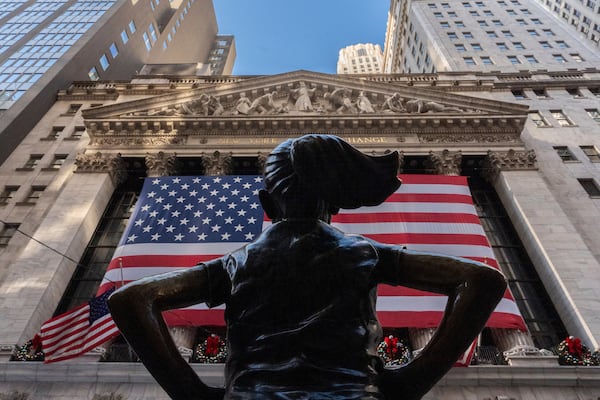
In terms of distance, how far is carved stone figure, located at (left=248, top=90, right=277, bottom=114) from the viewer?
23.4 meters

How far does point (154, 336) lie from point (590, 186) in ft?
Answer: 78.5

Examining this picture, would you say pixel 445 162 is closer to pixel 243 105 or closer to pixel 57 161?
pixel 243 105

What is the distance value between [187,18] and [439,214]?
211 ft

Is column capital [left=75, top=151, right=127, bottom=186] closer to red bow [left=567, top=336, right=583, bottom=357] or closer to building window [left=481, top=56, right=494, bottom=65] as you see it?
red bow [left=567, top=336, right=583, bottom=357]

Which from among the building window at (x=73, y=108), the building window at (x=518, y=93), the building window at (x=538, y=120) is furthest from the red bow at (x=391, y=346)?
the building window at (x=73, y=108)

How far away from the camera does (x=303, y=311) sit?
84.7 inches

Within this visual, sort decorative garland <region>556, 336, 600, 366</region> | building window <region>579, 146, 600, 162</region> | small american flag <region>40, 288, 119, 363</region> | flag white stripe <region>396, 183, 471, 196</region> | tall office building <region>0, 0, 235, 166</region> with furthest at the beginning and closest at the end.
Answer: tall office building <region>0, 0, 235, 166</region> → building window <region>579, 146, 600, 162</region> → flag white stripe <region>396, 183, 471, 196</region> → decorative garland <region>556, 336, 600, 366</region> → small american flag <region>40, 288, 119, 363</region>

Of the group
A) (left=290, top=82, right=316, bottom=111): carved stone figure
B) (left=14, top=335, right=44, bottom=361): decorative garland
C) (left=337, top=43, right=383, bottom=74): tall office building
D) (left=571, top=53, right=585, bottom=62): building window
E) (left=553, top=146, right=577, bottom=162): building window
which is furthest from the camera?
(left=337, top=43, right=383, bottom=74): tall office building

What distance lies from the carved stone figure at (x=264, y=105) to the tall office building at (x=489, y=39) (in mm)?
22799

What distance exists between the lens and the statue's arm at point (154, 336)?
2.17 m

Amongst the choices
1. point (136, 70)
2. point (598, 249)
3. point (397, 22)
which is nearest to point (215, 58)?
point (397, 22)

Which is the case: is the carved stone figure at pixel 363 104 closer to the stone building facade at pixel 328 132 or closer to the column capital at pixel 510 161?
the stone building facade at pixel 328 132

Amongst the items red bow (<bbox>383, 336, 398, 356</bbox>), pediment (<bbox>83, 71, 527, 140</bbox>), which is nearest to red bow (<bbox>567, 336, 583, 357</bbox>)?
red bow (<bbox>383, 336, 398, 356</bbox>)

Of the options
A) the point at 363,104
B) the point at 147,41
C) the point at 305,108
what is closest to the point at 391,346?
the point at 305,108
